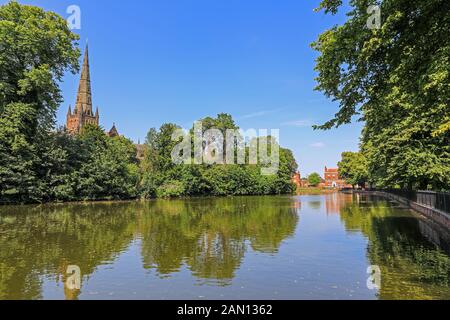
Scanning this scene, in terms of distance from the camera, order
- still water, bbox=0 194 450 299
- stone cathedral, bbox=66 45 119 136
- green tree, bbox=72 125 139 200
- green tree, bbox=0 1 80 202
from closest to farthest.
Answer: still water, bbox=0 194 450 299, green tree, bbox=0 1 80 202, green tree, bbox=72 125 139 200, stone cathedral, bbox=66 45 119 136

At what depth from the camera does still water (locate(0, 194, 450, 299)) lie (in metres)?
8.05

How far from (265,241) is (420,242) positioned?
19.4 ft

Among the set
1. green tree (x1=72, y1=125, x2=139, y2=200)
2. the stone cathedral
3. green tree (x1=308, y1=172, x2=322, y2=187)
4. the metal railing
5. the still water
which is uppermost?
the stone cathedral

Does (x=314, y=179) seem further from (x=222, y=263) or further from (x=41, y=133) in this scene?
(x=222, y=263)

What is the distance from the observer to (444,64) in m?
9.61

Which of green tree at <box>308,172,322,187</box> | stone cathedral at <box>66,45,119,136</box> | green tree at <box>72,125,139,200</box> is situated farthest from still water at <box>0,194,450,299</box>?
green tree at <box>308,172,322,187</box>

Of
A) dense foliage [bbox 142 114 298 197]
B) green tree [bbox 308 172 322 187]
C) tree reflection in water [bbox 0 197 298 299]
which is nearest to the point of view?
tree reflection in water [bbox 0 197 298 299]

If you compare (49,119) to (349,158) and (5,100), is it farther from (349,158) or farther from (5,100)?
(349,158)

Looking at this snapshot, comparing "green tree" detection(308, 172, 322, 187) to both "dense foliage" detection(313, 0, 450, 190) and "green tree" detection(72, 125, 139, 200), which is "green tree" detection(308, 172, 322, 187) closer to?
"green tree" detection(72, 125, 139, 200)

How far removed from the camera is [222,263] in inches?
434

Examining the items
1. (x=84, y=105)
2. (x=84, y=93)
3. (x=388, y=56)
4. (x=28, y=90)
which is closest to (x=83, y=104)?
(x=84, y=105)

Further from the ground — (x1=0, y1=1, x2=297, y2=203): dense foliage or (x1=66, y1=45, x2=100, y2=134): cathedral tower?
(x1=66, y1=45, x2=100, y2=134): cathedral tower

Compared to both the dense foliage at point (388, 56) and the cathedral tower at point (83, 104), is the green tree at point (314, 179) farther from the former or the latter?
the dense foliage at point (388, 56)
